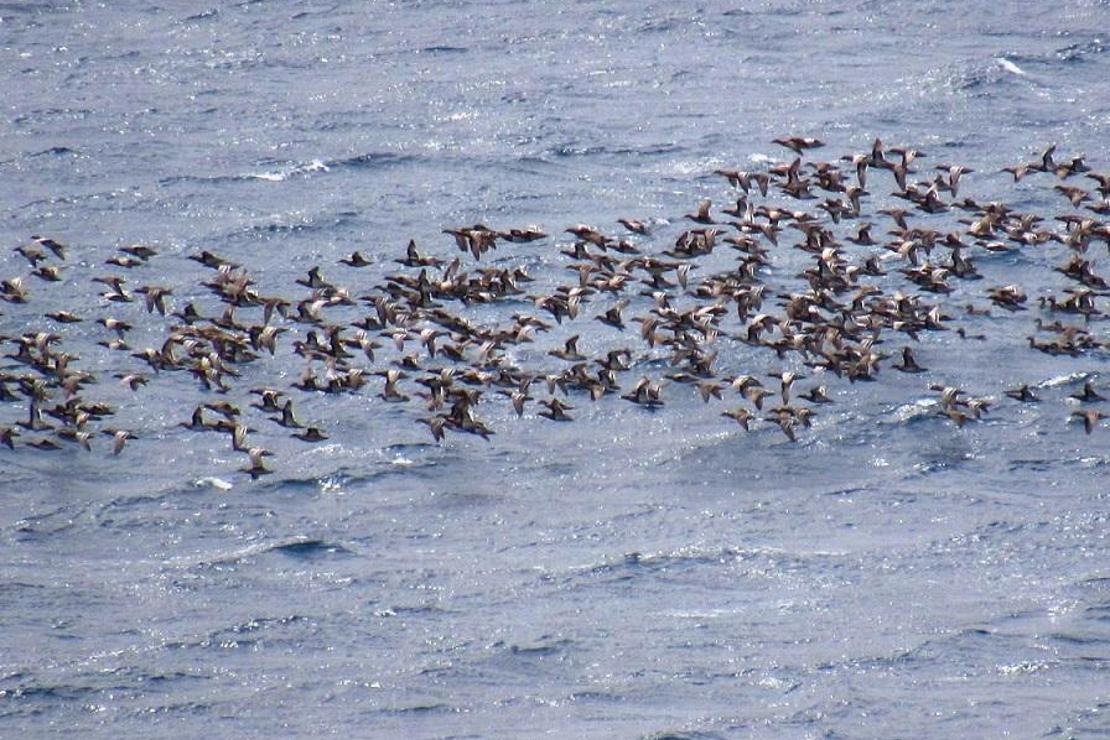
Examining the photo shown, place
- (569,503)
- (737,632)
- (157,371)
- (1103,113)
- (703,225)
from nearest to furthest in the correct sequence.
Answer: (737,632)
(569,503)
(157,371)
(703,225)
(1103,113)

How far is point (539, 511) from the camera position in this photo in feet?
131

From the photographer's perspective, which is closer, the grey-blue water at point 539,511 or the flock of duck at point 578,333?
the grey-blue water at point 539,511

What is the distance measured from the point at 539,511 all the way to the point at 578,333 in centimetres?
664

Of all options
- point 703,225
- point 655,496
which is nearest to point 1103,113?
point 703,225

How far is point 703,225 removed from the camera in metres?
52.4

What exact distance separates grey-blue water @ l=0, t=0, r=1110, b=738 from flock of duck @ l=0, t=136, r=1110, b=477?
305 millimetres

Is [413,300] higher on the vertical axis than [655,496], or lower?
higher

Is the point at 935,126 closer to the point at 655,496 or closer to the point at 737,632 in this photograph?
the point at 655,496

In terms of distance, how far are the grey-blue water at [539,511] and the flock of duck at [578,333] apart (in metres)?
0.30

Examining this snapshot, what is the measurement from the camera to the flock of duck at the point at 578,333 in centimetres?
4172

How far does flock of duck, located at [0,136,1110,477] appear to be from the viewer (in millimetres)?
41719

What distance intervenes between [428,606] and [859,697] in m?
7.26

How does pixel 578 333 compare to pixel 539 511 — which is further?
pixel 578 333

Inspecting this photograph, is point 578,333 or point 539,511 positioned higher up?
point 578,333
